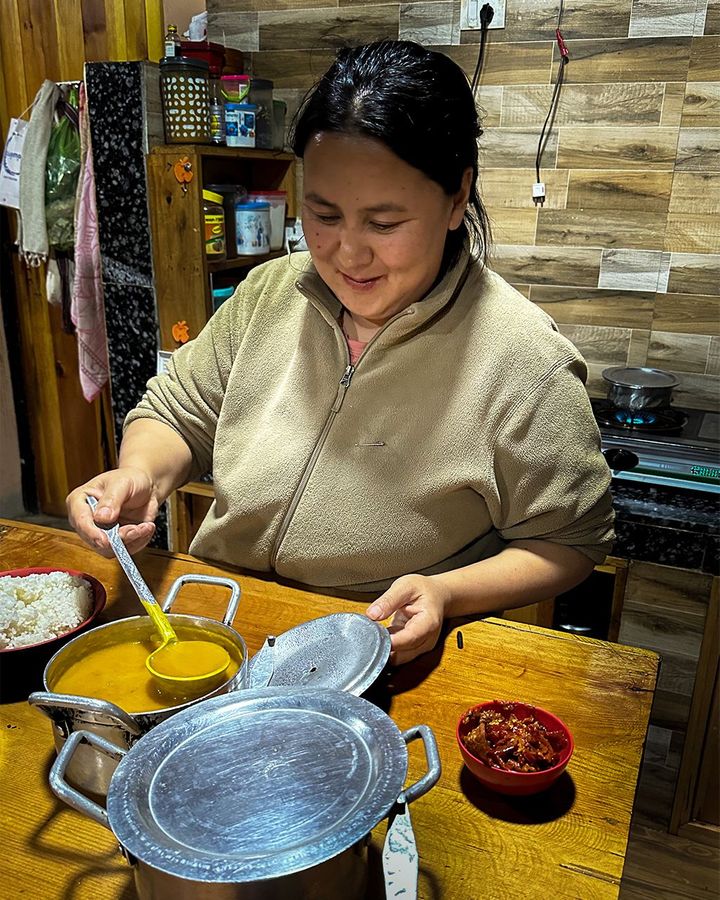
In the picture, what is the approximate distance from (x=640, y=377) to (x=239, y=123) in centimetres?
146

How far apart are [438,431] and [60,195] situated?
87.3 inches

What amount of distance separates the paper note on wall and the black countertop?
2.46 m

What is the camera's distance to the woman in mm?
1080

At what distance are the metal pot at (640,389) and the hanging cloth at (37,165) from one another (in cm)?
209

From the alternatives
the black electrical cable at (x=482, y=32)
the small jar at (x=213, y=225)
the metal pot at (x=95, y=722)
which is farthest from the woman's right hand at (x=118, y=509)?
the black electrical cable at (x=482, y=32)

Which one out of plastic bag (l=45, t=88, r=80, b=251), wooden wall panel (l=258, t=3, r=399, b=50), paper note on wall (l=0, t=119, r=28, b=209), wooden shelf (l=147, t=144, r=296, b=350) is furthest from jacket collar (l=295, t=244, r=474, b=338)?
paper note on wall (l=0, t=119, r=28, b=209)

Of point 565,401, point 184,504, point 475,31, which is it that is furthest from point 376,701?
point 475,31

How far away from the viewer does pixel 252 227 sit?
2.56 m

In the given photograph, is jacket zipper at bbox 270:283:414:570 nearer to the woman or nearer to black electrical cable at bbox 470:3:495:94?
the woman

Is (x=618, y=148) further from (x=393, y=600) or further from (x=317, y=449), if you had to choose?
(x=393, y=600)

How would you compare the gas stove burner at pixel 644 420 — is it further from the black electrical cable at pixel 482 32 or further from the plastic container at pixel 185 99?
the plastic container at pixel 185 99

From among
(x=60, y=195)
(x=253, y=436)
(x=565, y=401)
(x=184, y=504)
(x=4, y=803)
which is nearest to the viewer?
(x=4, y=803)

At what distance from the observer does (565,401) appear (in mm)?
1183

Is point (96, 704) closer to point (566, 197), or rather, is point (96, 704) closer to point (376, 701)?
point (376, 701)
